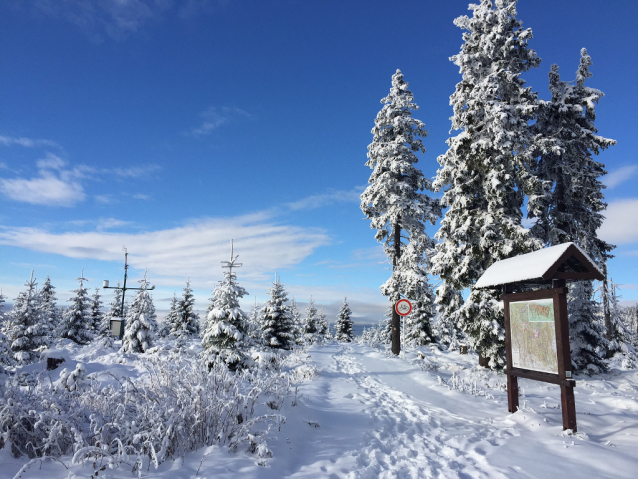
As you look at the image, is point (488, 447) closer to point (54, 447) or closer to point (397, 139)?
point (54, 447)

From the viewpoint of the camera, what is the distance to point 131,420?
14.4 feet

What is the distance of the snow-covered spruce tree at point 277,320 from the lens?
2291 cm

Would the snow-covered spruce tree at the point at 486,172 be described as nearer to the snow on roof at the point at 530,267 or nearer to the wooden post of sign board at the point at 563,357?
the snow on roof at the point at 530,267

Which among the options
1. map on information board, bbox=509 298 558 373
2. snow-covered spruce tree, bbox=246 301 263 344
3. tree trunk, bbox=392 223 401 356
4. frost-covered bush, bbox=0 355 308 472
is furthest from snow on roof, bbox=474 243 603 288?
tree trunk, bbox=392 223 401 356

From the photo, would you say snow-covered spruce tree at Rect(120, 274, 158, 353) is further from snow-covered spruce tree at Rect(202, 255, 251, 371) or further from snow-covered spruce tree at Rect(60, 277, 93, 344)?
snow-covered spruce tree at Rect(202, 255, 251, 371)

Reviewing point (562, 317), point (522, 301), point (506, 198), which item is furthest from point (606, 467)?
point (506, 198)

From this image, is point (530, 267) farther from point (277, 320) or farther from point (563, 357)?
point (277, 320)

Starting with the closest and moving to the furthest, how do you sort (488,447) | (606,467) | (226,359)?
1. (606,467)
2. (488,447)
3. (226,359)

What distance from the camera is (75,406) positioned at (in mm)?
4191

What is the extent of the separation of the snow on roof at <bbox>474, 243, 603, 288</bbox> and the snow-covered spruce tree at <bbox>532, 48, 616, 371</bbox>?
7992mm

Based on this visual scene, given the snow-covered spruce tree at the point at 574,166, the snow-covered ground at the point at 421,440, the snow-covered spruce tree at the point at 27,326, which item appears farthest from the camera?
the snow-covered spruce tree at the point at 27,326

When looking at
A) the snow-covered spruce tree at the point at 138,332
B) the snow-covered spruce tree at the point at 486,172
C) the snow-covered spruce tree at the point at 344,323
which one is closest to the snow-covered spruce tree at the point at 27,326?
the snow-covered spruce tree at the point at 138,332

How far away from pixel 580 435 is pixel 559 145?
12.5 m

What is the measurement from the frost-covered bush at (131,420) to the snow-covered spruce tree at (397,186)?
14.1 m
